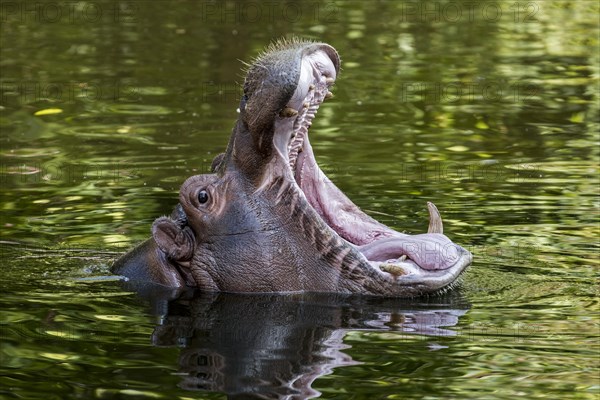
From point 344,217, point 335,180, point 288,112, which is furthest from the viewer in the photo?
point 335,180

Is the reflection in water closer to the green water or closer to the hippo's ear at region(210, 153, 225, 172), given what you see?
the green water

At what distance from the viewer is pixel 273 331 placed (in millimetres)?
7594

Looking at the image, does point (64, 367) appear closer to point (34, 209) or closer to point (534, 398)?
point (534, 398)

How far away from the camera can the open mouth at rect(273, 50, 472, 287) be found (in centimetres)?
801

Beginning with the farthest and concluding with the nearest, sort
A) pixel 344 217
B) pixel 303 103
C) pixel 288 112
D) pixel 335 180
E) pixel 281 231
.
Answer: pixel 335 180
pixel 344 217
pixel 281 231
pixel 303 103
pixel 288 112

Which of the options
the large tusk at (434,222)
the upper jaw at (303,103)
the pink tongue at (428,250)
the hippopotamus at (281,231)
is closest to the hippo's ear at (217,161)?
the hippopotamus at (281,231)

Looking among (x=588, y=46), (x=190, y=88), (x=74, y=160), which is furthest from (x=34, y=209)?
(x=588, y=46)

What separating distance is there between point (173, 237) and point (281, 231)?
2.30 feet

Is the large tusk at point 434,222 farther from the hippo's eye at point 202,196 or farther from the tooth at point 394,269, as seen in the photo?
the hippo's eye at point 202,196

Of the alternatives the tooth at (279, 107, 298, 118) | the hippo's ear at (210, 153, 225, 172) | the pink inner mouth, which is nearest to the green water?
the pink inner mouth

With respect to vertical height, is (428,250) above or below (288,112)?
below

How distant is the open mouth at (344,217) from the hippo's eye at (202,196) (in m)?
0.53

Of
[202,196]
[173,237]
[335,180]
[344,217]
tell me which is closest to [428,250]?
[344,217]

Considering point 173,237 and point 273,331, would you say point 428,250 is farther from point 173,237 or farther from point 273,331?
point 173,237
